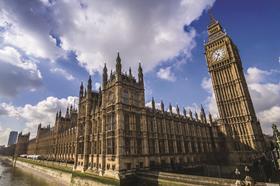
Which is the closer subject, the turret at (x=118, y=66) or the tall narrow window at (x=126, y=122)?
the tall narrow window at (x=126, y=122)

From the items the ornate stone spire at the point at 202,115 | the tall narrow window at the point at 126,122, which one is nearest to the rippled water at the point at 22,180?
the tall narrow window at the point at 126,122

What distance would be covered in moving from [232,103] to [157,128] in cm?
4443

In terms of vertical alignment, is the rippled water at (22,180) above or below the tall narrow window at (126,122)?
below

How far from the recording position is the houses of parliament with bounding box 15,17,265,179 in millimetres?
42062

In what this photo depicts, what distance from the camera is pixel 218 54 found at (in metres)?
84.5

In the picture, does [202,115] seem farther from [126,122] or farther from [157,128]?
[126,122]

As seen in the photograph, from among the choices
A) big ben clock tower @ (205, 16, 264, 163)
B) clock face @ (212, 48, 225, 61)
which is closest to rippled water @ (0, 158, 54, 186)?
big ben clock tower @ (205, 16, 264, 163)

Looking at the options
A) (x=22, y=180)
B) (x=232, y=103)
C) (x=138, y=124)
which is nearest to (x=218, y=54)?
(x=232, y=103)

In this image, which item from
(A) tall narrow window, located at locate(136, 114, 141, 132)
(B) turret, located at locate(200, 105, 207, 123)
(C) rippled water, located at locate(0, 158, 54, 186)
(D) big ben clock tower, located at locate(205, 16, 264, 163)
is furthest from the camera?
(B) turret, located at locate(200, 105, 207, 123)

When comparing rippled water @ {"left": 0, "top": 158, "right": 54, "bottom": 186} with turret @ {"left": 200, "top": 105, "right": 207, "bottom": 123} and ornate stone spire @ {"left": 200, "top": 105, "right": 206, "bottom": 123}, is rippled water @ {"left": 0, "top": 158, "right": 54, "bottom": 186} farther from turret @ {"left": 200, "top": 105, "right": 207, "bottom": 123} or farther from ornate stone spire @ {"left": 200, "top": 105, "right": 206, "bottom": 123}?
ornate stone spire @ {"left": 200, "top": 105, "right": 206, "bottom": 123}

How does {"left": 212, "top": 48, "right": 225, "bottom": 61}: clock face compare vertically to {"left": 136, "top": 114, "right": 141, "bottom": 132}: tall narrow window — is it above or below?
above

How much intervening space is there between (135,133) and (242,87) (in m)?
55.7

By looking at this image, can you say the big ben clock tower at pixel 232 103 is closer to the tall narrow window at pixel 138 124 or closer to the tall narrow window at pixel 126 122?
the tall narrow window at pixel 138 124

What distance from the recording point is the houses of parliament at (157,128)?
138 ft
